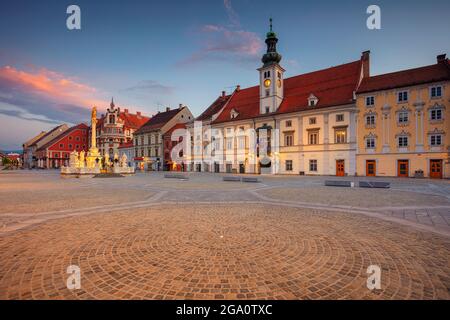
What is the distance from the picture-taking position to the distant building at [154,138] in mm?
54125

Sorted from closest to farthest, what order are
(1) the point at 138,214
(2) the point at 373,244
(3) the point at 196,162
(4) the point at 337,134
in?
(2) the point at 373,244
(1) the point at 138,214
(4) the point at 337,134
(3) the point at 196,162

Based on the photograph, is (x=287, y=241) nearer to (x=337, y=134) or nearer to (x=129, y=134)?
(x=337, y=134)

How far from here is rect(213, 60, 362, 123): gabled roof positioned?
3080cm

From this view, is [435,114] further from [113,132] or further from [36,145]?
[36,145]

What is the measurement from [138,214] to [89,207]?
275 centimetres

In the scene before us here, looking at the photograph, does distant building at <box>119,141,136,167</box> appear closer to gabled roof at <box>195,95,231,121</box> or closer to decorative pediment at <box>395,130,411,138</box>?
gabled roof at <box>195,95,231,121</box>

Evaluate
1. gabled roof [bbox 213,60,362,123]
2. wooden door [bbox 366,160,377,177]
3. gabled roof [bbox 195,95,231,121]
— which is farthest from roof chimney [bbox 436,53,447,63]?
gabled roof [bbox 195,95,231,121]

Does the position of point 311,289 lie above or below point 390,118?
below

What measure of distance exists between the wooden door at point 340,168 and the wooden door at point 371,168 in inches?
112

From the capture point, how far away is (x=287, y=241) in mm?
4879


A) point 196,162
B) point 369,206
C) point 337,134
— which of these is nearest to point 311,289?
point 369,206

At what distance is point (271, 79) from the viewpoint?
37.0m

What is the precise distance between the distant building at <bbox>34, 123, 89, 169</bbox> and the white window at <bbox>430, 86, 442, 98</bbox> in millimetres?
90906

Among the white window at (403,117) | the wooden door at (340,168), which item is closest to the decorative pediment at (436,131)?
the white window at (403,117)
